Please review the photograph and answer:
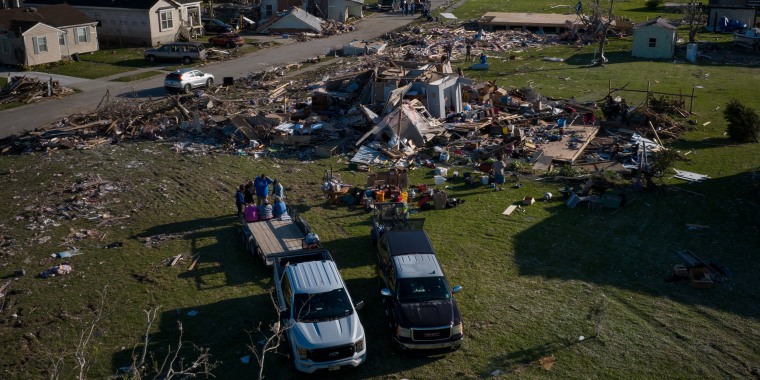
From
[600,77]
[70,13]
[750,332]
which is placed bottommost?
[750,332]

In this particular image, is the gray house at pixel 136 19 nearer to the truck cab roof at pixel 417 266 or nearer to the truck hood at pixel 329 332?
the truck cab roof at pixel 417 266

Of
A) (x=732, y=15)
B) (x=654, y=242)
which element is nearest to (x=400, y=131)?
(x=654, y=242)

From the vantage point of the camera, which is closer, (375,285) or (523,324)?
(523,324)

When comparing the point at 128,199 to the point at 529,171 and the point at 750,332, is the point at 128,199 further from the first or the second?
the point at 750,332

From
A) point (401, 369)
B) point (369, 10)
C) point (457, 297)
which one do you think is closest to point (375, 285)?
point (457, 297)

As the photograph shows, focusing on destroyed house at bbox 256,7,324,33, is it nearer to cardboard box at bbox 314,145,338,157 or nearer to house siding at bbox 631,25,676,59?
house siding at bbox 631,25,676,59

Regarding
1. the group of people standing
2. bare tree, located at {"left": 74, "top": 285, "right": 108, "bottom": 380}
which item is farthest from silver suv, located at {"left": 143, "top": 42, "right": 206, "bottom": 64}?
bare tree, located at {"left": 74, "top": 285, "right": 108, "bottom": 380}
